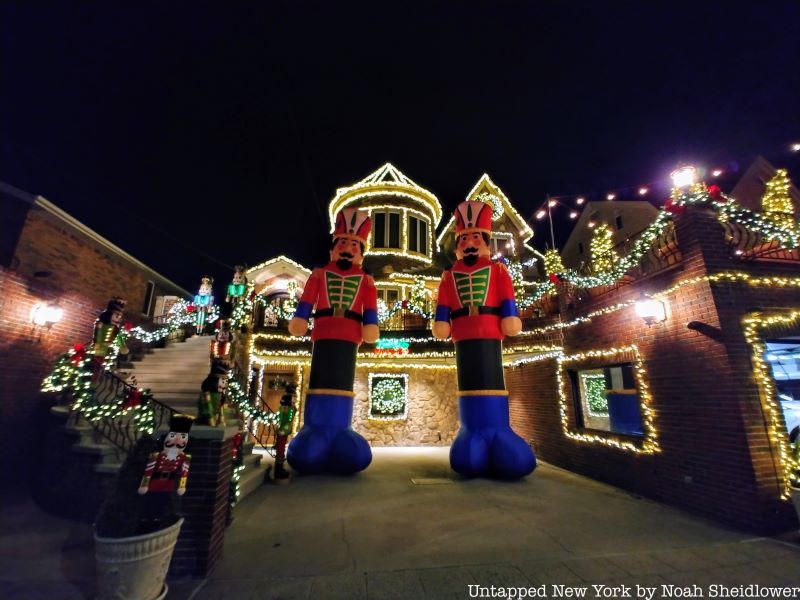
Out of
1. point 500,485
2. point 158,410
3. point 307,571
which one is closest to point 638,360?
point 500,485

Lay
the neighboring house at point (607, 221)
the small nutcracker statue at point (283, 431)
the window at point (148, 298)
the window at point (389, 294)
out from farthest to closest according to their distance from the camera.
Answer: the neighboring house at point (607, 221) < the window at point (389, 294) < the window at point (148, 298) < the small nutcracker statue at point (283, 431)

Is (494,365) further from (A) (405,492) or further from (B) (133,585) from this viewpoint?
(B) (133,585)

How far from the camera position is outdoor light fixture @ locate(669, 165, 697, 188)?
590 centimetres

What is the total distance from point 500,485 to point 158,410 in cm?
725

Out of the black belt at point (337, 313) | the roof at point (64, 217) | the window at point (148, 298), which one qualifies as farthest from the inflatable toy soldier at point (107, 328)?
the window at point (148, 298)

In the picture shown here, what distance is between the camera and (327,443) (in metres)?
6.22

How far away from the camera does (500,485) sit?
654 cm

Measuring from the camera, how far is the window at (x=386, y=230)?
15.9m

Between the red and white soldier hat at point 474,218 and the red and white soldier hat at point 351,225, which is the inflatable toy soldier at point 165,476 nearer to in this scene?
the red and white soldier hat at point 351,225

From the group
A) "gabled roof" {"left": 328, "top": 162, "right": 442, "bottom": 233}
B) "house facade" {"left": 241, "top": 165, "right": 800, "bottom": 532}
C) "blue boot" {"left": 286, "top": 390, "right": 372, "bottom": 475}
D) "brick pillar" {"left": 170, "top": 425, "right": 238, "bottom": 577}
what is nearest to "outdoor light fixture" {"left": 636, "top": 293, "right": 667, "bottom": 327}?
"house facade" {"left": 241, "top": 165, "right": 800, "bottom": 532}

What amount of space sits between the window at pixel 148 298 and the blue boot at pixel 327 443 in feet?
31.2

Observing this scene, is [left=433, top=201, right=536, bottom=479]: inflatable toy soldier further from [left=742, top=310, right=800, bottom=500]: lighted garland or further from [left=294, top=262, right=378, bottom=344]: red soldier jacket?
[left=742, top=310, right=800, bottom=500]: lighted garland

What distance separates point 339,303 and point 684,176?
6.43 meters

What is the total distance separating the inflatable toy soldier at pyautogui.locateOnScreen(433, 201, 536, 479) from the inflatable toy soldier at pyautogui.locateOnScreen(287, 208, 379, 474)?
1608 millimetres
